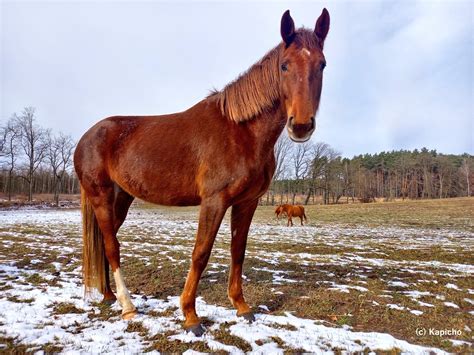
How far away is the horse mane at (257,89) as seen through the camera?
296 centimetres

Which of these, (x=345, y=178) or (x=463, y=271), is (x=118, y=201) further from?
(x=345, y=178)

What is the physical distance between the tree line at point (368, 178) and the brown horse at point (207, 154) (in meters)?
50.6

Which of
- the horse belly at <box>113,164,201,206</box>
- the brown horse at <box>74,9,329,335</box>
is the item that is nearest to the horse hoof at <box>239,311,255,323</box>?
the brown horse at <box>74,9,329,335</box>


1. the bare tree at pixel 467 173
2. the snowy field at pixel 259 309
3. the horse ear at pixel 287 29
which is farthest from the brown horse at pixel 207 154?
the bare tree at pixel 467 173

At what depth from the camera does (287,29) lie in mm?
2791

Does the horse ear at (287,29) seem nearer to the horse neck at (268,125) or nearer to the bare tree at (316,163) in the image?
the horse neck at (268,125)

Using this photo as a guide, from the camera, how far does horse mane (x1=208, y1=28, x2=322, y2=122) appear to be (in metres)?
2.96

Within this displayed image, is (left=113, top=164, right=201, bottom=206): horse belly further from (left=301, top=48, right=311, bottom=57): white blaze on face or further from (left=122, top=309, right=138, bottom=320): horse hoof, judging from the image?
(left=301, top=48, right=311, bottom=57): white blaze on face

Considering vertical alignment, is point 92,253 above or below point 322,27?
below

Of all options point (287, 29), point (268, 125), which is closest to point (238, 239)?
point (268, 125)

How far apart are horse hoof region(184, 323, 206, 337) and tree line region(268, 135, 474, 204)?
51.3 meters

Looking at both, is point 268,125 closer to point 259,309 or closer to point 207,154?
point 207,154

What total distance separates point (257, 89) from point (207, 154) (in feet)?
3.03

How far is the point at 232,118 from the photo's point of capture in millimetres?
3148
